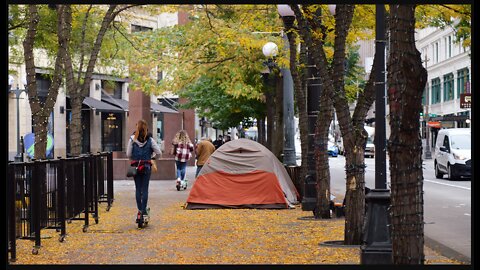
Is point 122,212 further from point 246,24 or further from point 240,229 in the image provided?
point 246,24

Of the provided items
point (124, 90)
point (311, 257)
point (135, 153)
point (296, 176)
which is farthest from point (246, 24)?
point (124, 90)

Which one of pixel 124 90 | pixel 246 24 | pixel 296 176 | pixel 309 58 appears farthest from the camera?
pixel 124 90

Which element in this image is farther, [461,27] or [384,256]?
[461,27]

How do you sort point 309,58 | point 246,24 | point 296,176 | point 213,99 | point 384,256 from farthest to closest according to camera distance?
point 213,99 < point 246,24 < point 296,176 < point 309,58 < point 384,256

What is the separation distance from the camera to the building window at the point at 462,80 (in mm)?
69400

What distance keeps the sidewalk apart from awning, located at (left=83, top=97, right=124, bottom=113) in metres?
33.0

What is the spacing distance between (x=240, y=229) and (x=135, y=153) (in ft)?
7.23

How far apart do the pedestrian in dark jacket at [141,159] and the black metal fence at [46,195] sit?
2.66ft

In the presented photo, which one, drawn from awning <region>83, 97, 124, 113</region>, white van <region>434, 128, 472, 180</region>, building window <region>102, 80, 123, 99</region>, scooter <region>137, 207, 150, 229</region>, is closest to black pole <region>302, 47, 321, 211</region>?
scooter <region>137, 207, 150, 229</region>

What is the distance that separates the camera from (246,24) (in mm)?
25844

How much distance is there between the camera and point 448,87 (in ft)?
255

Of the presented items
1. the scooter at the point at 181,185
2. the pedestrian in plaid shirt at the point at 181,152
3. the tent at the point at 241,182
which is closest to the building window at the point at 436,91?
the scooter at the point at 181,185

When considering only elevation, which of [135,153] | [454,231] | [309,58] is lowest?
[454,231]

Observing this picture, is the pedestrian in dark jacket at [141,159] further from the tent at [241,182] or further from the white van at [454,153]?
the white van at [454,153]
